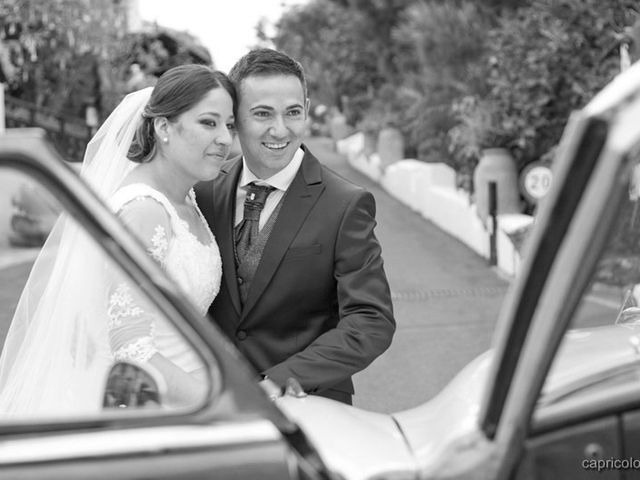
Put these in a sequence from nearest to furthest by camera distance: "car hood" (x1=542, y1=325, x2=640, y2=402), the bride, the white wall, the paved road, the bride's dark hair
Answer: "car hood" (x1=542, y1=325, x2=640, y2=402)
the bride
the bride's dark hair
the paved road
the white wall

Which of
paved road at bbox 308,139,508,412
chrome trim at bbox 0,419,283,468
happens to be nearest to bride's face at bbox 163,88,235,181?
chrome trim at bbox 0,419,283,468

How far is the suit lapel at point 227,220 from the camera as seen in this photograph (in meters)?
3.24

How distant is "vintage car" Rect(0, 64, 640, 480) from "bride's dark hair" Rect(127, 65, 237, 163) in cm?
126

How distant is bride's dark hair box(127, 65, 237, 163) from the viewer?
307 centimetres

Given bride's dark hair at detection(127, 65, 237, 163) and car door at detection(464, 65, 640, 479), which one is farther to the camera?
bride's dark hair at detection(127, 65, 237, 163)

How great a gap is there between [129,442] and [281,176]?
1.66 meters

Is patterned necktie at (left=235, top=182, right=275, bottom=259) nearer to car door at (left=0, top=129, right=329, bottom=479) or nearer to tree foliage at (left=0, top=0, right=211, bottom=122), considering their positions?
car door at (left=0, top=129, right=329, bottom=479)

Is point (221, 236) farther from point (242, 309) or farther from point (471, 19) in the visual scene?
point (471, 19)

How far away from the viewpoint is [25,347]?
9.45 ft

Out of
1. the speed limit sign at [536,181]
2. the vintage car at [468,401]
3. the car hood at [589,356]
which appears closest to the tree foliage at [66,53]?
the speed limit sign at [536,181]

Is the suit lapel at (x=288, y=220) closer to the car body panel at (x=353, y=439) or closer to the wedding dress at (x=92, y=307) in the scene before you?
the wedding dress at (x=92, y=307)

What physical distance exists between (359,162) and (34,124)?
25.5 ft

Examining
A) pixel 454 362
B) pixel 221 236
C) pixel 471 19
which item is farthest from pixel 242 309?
pixel 471 19

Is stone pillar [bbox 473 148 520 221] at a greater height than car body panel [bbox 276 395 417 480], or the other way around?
car body panel [bbox 276 395 417 480]
